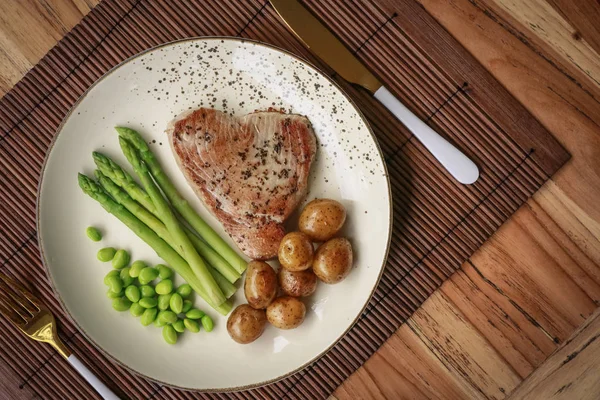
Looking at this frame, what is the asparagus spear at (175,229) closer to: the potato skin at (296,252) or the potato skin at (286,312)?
the potato skin at (286,312)

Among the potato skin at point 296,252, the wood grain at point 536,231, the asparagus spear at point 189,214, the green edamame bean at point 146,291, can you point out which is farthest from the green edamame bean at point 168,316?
the wood grain at point 536,231

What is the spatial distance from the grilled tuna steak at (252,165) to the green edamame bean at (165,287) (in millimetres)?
469

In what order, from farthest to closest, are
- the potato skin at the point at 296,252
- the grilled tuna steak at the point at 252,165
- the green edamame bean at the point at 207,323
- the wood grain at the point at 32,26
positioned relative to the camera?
the wood grain at the point at 32,26
the green edamame bean at the point at 207,323
the grilled tuna steak at the point at 252,165
the potato skin at the point at 296,252

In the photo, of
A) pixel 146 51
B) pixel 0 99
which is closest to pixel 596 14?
pixel 146 51

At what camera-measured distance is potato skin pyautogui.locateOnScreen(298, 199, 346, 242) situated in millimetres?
2324

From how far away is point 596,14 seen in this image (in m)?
2.53

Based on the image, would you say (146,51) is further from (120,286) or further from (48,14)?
(120,286)

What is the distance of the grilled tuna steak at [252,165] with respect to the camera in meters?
2.43

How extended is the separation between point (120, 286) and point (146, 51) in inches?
48.3

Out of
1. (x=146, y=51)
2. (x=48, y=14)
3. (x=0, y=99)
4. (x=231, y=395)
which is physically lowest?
(x=231, y=395)

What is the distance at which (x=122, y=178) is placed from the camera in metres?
2.52

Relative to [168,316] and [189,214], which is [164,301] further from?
[189,214]

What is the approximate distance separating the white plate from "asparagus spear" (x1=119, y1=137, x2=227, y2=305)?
118 millimetres

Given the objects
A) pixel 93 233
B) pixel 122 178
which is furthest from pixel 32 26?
pixel 93 233
